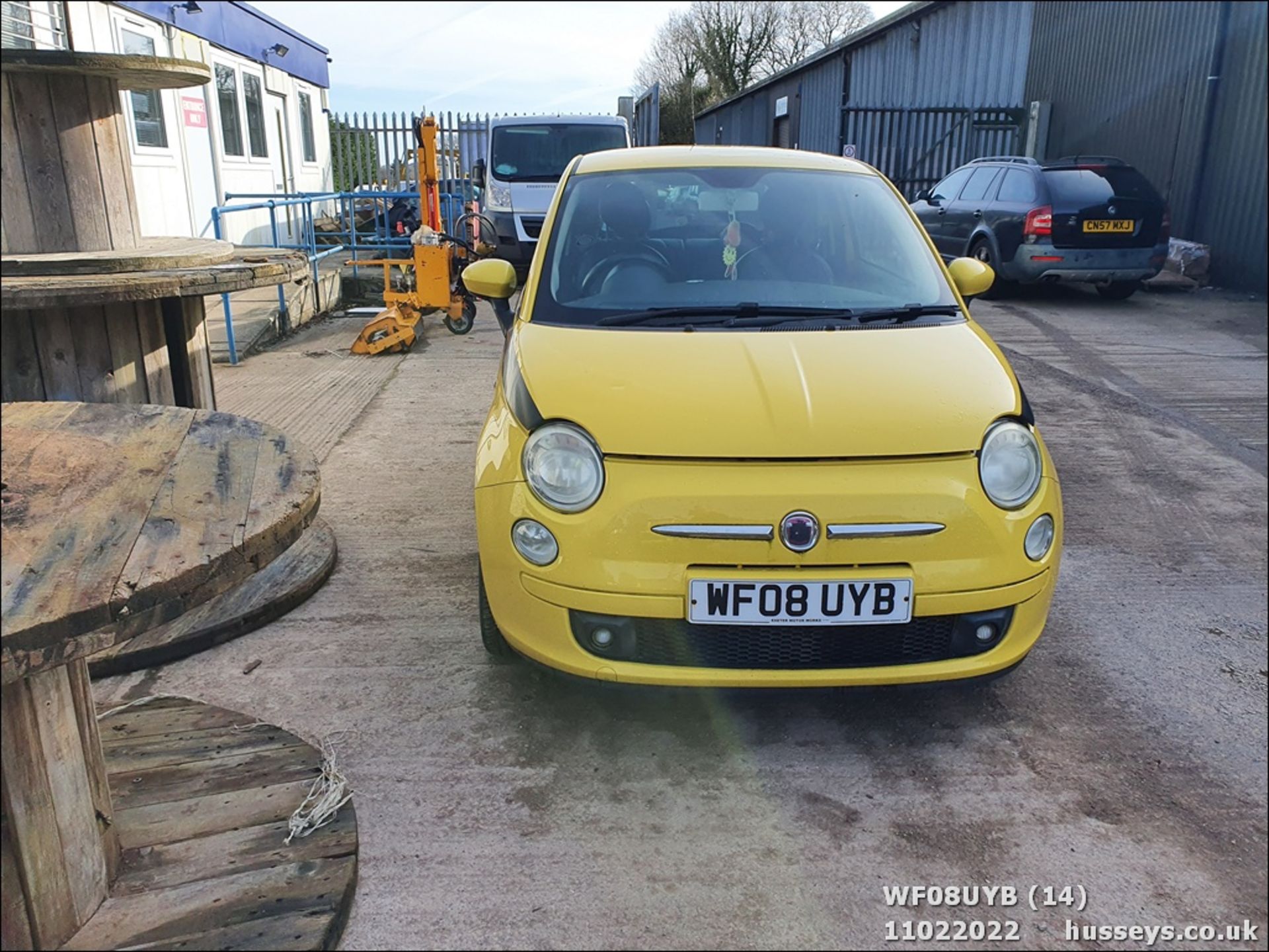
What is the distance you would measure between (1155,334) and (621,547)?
297 inches

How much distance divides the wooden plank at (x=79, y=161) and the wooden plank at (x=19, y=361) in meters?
0.31

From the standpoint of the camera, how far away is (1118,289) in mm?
9969

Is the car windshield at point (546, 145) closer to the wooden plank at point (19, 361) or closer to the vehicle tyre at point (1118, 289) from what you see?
the vehicle tyre at point (1118, 289)

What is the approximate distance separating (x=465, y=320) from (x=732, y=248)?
20.7 feet

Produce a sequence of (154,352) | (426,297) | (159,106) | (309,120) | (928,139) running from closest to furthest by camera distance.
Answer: (154,352) → (426,297) → (159,106) → (309,120) → (928,139)

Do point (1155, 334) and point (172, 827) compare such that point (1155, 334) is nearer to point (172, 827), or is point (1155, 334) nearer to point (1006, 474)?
point (1006, 474)

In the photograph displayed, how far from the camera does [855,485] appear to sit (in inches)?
93.7

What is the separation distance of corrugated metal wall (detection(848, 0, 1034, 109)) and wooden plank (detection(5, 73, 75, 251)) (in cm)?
1596

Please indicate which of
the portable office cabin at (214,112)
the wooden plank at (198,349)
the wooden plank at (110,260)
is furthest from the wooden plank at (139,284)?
Answer: the portable office cabin at (214,112)

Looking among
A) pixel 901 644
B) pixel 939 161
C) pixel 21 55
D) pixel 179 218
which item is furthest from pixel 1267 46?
pixel 939 161

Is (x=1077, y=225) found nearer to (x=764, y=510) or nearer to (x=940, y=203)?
(x=940, y=203)

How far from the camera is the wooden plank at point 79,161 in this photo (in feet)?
9.89

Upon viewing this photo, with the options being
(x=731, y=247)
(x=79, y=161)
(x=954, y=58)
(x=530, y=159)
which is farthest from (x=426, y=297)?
(x=954, y=58)

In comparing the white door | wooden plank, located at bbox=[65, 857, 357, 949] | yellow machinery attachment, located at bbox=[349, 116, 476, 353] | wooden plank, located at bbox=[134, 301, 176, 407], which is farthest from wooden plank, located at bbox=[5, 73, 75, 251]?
the white door
